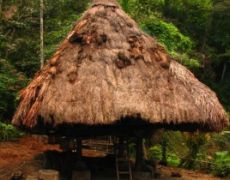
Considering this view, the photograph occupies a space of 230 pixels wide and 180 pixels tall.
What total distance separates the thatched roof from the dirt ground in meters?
1.42

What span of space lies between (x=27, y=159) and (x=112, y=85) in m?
3.99

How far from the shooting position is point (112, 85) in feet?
34.1

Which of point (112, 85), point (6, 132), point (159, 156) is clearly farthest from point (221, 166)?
point (6, 132)

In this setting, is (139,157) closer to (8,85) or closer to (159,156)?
(159,156)

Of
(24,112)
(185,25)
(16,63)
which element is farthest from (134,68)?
(185,25)

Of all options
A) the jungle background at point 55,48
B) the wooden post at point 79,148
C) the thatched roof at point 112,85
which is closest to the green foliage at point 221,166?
the jungle background at point 55,48

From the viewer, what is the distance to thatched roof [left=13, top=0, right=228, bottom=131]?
398 inches

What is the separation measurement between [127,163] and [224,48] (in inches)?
836

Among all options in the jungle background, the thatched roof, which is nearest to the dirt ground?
the jungle background

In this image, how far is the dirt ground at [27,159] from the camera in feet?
38.9

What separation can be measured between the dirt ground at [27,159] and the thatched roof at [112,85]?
4.65 ft

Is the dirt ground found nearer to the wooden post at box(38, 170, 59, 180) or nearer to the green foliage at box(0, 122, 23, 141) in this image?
the green foliage at box(0, 122, 23, 141)

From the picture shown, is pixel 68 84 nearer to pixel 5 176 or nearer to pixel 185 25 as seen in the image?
pixel 5 176

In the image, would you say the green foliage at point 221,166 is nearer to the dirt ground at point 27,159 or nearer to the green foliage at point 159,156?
the dirt ground at point 27,159
